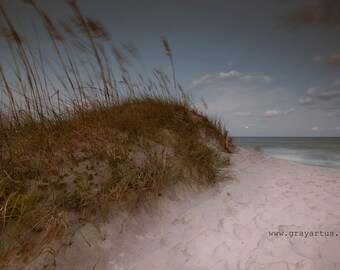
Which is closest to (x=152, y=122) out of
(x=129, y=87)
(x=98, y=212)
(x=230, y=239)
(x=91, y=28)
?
(x=129, y=87)

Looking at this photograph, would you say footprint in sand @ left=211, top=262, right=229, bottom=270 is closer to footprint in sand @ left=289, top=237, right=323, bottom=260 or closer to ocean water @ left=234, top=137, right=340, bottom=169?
footprint in sand @ left=289, top=237, right=323, bottom=260

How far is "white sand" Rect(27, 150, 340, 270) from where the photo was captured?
5.97ft

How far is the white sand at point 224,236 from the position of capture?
182 centimetres

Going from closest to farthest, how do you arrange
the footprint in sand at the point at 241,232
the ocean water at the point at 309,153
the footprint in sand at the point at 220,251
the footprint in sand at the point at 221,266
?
1. the footprint in sand at the point at 221,266
2. the footprint in sand at the point at 220,251
3. the footprint in sand at the point at 241,232
4. the ocean water at the point at 309,153

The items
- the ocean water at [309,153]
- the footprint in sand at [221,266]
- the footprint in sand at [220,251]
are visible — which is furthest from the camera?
the ocean water at [309,153]

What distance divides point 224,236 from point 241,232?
18cm

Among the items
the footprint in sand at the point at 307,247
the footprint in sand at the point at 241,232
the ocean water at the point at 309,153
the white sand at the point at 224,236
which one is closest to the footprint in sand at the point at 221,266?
the white sand at the point at 224,236

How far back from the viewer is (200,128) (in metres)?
5.36

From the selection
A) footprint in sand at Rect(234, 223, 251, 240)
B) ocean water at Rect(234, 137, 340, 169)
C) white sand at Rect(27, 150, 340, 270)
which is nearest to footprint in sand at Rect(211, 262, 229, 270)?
white sand at Rect(27, 150, 340, 270)

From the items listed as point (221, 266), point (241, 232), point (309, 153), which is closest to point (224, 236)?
point (241, 232)

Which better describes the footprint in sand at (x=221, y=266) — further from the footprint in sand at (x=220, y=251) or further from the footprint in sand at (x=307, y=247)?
the footprint in sand at (x=307, y=247)

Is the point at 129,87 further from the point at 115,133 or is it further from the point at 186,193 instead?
the point at 186,193

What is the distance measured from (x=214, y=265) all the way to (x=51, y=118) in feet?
8.20

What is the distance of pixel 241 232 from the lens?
2189 millimetres
